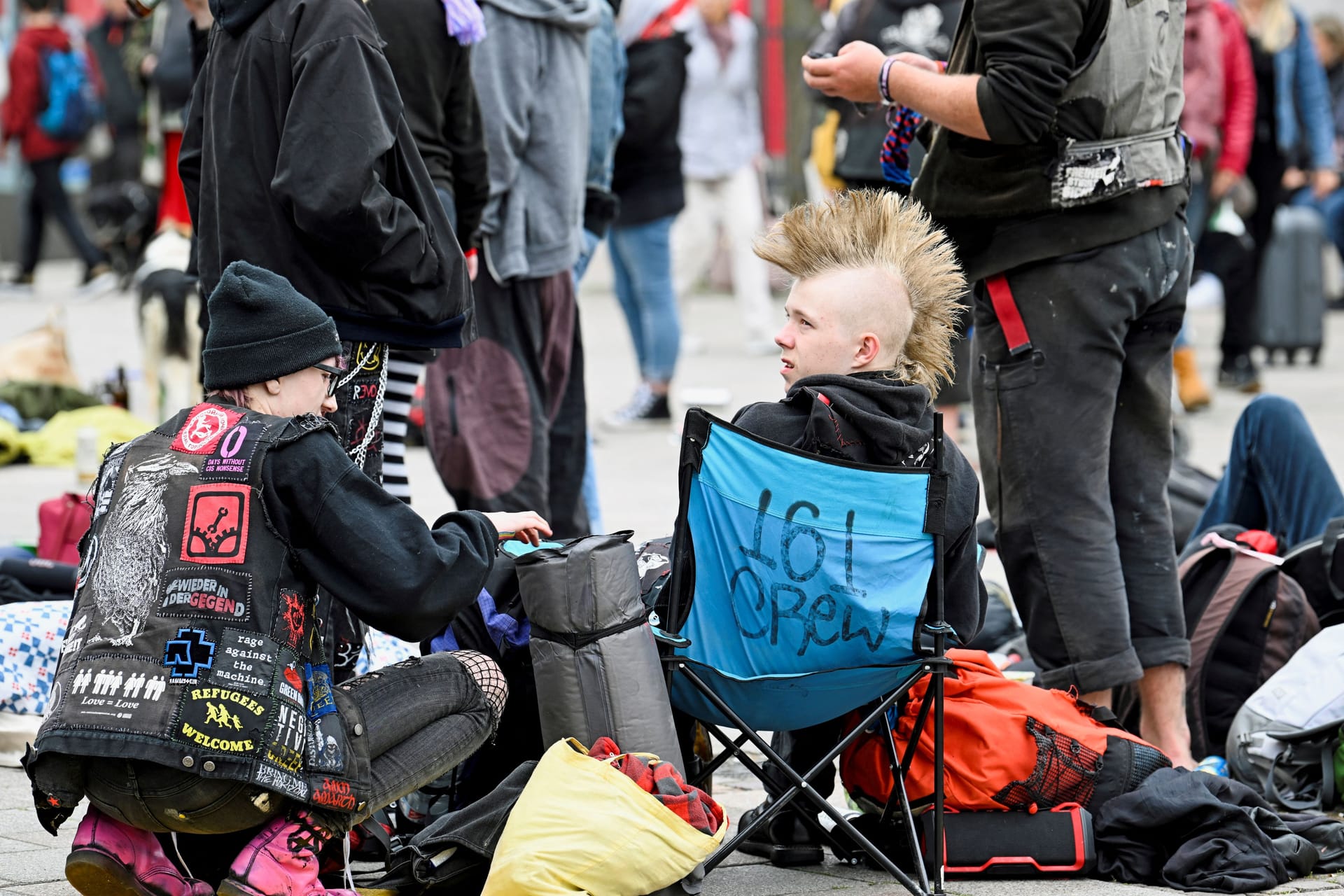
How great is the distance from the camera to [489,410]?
5.42 meters

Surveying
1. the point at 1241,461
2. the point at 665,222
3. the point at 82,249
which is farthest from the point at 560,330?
the point at 82,249

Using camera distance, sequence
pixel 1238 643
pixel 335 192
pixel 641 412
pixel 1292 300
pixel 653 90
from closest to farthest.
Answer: pixel 335 192 < pixel 1238 643 < pixel 653 90 < pixel 641 412 < pixel 1292 300

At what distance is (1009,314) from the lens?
421 centimetres

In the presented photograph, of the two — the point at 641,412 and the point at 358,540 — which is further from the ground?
the point at 358,540

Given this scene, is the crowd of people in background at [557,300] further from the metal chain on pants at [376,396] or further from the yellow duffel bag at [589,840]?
the yellow duffel bag at [589,840]

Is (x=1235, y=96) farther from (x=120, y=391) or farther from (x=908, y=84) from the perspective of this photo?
(x=908, y=84)

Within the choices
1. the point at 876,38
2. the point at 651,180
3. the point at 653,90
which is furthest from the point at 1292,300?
the point at 876,38

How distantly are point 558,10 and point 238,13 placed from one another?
68.5 inches

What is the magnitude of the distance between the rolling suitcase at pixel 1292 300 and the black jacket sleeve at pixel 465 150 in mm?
8099

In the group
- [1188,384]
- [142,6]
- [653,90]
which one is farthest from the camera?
[1188,384]

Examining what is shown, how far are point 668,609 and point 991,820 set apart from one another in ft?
2.48

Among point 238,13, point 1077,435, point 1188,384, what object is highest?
point 238,13

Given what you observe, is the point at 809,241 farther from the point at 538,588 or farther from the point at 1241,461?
the point at 1241,461

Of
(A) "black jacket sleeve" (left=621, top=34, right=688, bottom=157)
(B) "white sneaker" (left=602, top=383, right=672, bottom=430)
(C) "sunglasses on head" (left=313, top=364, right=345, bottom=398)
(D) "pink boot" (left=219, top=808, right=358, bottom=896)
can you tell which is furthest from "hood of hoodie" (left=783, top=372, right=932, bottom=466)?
(B) "white sneaker" (left=602, top=383, right=672, bottom=430)
